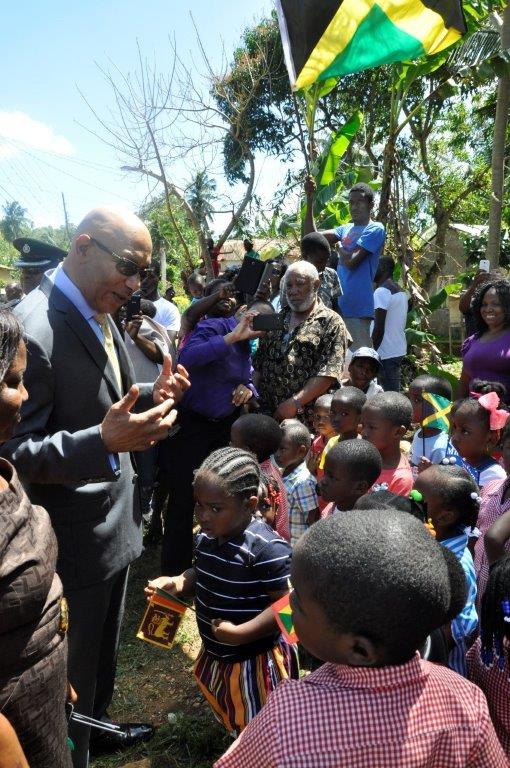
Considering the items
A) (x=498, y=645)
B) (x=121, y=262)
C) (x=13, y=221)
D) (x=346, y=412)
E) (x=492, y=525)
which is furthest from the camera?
(x=13, y=221)

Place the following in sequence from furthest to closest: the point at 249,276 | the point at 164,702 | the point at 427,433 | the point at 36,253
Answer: the point at 249,276, the point at 36,253, the point at 427,433, the point at 164,702

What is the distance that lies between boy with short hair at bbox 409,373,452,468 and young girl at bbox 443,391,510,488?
0.21 metres

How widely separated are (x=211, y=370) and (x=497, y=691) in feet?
8.88

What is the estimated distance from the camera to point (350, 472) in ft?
9.57

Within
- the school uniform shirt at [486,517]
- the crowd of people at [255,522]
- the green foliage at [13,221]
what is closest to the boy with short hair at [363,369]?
the crowd of people at [255,522]

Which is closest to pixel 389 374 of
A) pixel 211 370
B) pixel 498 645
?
pixel 211 370

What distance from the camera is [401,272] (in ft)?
29.7

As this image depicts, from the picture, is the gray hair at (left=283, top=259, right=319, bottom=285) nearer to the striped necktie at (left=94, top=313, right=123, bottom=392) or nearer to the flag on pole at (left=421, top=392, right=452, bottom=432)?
the flag on pole at (left=421, top=392, right=452, bottom=432)

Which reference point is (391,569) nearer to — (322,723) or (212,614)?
(322,723)

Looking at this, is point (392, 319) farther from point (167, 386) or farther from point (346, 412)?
point (167, 386)

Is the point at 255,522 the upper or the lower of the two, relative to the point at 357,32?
lower

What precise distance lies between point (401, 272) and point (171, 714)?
7227 millimetres

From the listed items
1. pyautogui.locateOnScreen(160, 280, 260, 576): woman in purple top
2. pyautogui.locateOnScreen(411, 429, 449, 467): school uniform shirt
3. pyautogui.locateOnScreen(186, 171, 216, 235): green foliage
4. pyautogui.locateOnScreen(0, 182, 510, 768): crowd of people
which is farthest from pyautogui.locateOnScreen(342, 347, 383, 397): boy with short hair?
pyautogui.locateOnScreen(186, 171, 216, 235): green foliage

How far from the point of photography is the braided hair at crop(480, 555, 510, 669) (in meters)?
1.69
